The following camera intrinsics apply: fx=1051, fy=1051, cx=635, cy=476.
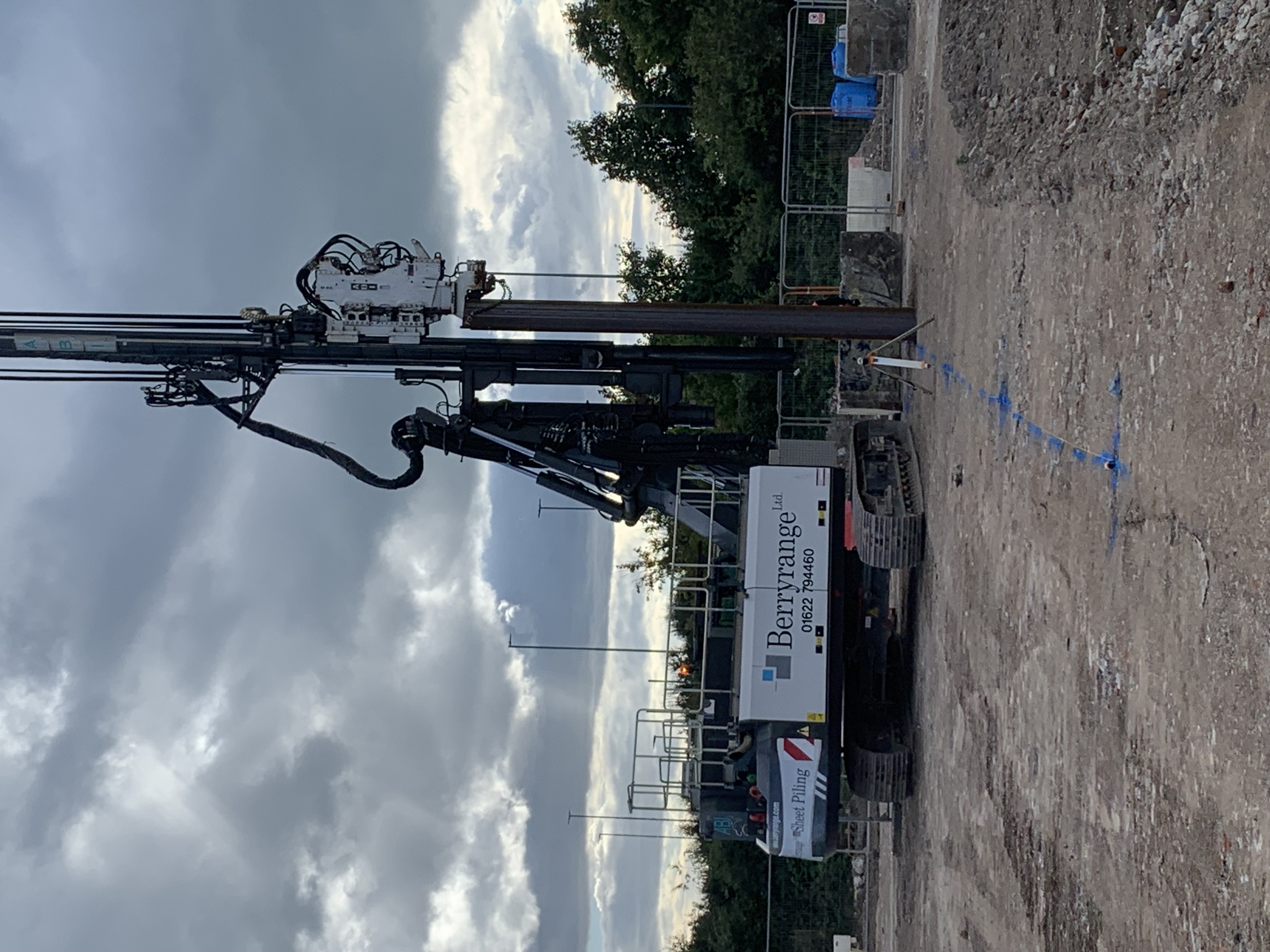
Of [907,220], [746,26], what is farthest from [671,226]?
[907,220]

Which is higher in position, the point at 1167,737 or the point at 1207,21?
the point at 1207,21

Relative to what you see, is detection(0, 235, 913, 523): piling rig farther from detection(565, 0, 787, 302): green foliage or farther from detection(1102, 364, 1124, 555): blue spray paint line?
detection(565, 0, 787, 302): green foliage

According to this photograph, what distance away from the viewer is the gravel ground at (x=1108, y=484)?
6.48m

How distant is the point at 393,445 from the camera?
55.4ft

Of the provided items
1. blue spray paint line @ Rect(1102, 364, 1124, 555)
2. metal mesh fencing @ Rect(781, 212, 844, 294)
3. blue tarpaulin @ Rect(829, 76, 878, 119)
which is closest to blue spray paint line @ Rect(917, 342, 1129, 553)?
blue spray paint line @ Rect(1102, 364, 1124, 555)

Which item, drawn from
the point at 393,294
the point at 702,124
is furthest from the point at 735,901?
the point at 393,294

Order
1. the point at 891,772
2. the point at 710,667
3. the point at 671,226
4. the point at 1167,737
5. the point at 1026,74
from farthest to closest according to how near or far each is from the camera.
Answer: the point at 671,226
the point at 710,667
the point at 891,772
the point at 1026,74
the point at 1167,737

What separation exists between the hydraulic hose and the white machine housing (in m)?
2.13

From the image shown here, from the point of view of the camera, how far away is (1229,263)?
6672mm

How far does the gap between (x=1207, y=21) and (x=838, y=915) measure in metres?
26.5

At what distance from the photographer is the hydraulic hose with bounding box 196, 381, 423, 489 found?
1659 cm

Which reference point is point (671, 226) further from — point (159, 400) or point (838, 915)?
point (159, 400)

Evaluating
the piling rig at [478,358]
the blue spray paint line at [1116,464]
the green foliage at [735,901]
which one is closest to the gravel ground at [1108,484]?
the blue spray paint line at [1116,464]

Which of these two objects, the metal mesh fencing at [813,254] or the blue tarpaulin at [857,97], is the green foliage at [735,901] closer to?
the metal mesh fencing at [813,254]
